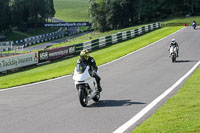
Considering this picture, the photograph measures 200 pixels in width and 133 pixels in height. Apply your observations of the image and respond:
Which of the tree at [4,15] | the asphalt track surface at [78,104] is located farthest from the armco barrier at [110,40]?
the tree at [4,15]

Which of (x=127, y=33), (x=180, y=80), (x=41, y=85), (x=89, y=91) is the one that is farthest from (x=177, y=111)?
(x=127, y=33)

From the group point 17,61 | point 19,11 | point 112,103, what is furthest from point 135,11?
point 112,103

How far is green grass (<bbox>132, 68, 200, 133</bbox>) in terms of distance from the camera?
26.9 ft

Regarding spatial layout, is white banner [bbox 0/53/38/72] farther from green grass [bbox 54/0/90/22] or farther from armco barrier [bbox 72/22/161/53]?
green grass [bbox 54/0/90/22]

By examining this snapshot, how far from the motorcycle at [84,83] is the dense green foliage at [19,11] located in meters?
95.7

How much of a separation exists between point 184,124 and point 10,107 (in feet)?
21.2

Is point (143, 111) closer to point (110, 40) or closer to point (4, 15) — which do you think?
point (110, 40)

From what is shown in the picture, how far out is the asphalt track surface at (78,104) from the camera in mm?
9531

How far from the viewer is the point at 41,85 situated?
60.1 feet

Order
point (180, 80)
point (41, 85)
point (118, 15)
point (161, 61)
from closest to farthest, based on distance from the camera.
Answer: point (180, 80) → point (41, 85) → point (161, 61) → point (118, 15)

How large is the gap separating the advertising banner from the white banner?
3.16ft

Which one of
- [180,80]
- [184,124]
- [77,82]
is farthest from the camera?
[180,80]

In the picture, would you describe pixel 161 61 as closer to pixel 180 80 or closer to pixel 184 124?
pixel 180 80

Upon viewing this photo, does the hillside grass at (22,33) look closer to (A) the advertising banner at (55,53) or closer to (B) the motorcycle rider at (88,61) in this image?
(A) the advertising banner at (55,53)
